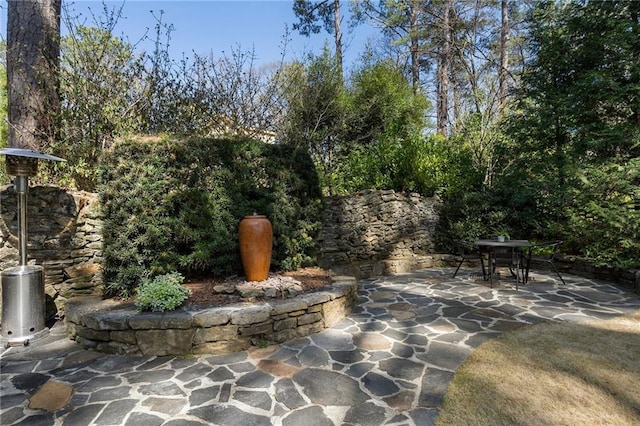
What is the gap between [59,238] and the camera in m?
3.87

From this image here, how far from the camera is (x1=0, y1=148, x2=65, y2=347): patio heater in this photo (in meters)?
3.12

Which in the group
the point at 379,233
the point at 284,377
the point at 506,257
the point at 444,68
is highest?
the point at 444,68

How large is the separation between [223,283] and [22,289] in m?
1.92

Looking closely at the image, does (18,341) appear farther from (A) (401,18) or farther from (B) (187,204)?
(A) (401,18)

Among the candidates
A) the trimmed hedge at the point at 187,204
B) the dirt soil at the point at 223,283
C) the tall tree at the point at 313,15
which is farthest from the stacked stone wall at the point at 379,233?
the tall tree at the point at 313,15

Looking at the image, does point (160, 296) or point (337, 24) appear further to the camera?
point (337, 24)

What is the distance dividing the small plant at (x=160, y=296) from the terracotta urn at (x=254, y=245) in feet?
2.56

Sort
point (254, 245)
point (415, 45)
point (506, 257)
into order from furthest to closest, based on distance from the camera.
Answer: point (415, 45) < point (506, 257) < point (254, 245)

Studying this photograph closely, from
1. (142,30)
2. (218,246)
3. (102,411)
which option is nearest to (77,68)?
(142,30)

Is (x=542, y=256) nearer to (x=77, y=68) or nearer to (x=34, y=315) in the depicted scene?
(x=34, y=315)

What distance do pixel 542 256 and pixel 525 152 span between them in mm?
2452

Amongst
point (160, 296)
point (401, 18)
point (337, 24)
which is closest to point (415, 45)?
point (401, 18)

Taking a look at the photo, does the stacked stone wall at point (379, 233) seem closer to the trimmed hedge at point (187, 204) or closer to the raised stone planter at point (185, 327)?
the trimmed hedge at point (187, 204)

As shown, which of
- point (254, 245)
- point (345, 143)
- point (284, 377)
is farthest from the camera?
point (345, 143)
